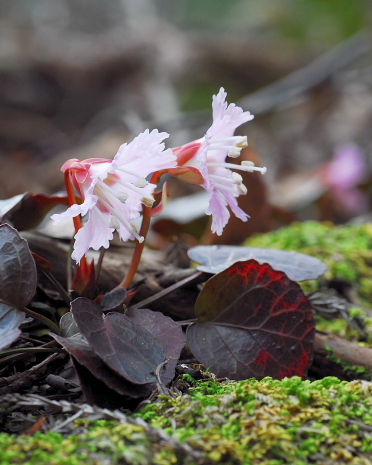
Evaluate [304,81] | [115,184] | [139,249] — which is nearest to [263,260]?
[139,249]

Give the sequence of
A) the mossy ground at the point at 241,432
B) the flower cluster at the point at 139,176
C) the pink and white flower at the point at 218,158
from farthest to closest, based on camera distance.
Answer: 1. the pink and white flower at the point at 218,158
2. the flower cluster at the point at 139,176
3. the mossy ground at the point at 241,432

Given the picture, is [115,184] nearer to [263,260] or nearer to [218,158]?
[218,158]

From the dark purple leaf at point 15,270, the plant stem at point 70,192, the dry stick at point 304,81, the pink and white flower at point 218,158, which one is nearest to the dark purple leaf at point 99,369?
the dark purple leaf at point 15,270

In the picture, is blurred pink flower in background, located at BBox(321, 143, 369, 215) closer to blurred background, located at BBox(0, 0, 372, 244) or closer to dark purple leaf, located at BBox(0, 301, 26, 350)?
blurred background, located at BBox(0, 0, 372, 244)

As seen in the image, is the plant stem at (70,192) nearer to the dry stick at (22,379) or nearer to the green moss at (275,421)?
the dry stick at (22,379)

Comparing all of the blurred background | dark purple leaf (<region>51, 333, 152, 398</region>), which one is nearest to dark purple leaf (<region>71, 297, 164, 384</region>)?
dark purple leaf (<region>51, 333, 152, 398</region>)

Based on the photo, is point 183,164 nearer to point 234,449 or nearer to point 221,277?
point 221,277

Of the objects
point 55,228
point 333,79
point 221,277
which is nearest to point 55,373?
point 221,277
